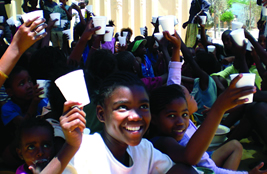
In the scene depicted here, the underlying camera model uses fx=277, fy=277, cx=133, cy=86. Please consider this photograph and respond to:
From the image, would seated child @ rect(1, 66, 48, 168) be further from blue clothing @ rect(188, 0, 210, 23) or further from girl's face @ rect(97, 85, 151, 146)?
blue clothing @ rect(188, 0, 210, 23)

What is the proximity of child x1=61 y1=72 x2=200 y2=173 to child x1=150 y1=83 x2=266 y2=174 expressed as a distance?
0.38 ft

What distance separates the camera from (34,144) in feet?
6.09

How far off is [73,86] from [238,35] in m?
2.26

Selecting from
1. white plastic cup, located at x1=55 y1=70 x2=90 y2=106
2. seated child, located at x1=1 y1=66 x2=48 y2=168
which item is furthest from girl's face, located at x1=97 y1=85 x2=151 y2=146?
seated child, located at x1=1 y1=66 x2=48 y2=168

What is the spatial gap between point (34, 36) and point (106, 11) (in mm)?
10122

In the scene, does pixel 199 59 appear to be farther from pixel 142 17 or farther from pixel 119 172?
pixel 142 17

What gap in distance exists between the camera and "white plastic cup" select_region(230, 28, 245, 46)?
298 centimetres

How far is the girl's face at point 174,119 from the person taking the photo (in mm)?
1964

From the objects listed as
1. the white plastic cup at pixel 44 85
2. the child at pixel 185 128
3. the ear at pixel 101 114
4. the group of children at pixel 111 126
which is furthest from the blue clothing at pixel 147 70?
the ear at pixel 101 114

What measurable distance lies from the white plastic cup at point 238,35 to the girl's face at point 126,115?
5.95 ft

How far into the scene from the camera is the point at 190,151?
1634mm

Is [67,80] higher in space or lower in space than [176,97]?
higher

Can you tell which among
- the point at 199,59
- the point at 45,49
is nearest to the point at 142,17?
the point at 199,59

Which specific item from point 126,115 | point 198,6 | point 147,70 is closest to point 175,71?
point 126,115
